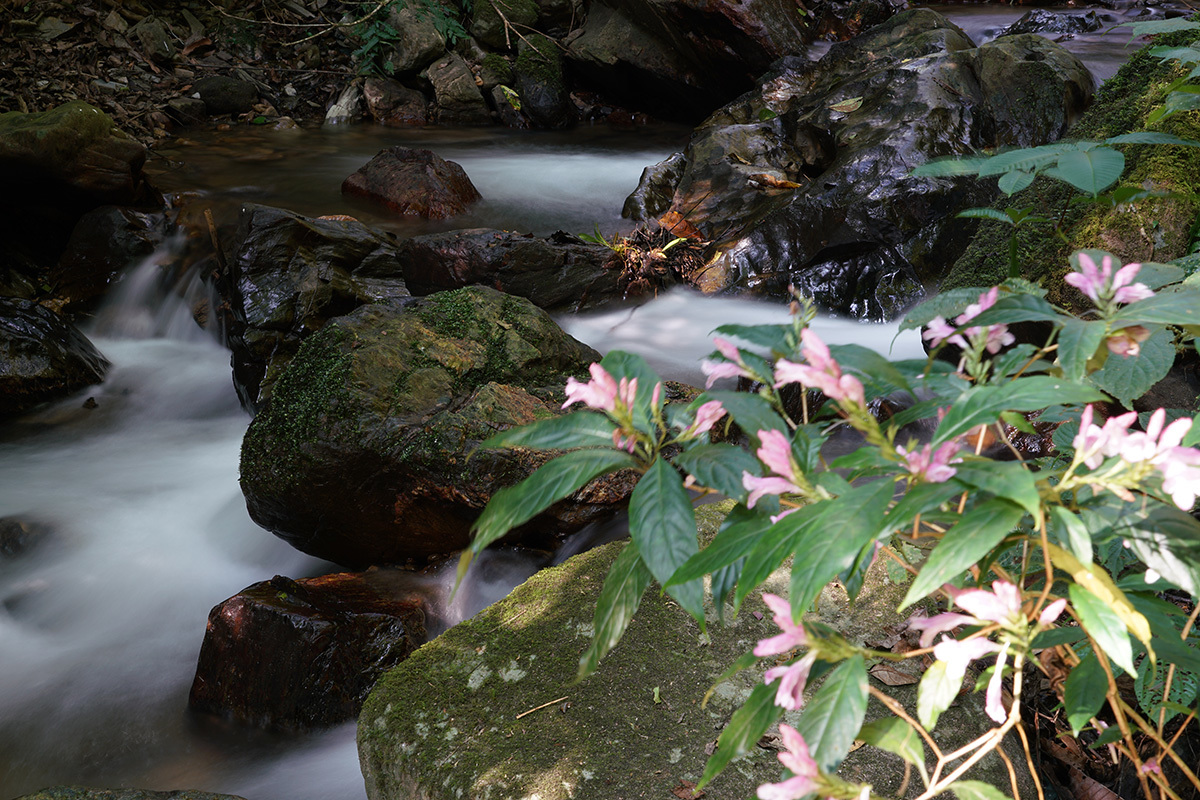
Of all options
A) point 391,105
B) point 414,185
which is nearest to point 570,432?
point 414,185

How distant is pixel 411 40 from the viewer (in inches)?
412

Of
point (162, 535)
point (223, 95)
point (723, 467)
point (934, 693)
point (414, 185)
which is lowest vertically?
point (162, 535)

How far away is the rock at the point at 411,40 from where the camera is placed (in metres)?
10.5

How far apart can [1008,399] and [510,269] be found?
16.3 feet

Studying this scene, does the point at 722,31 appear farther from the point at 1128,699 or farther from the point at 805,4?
the point at 1128,699

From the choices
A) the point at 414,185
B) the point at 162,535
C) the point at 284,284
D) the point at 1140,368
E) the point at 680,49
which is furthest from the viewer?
the point at 680,49

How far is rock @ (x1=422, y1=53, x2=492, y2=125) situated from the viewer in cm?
1036

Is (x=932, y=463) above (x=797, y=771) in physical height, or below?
above

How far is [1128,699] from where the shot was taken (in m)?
1.80

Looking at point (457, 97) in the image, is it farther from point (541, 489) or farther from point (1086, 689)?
point (1086, 689)

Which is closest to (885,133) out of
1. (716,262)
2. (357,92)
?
(716,262)

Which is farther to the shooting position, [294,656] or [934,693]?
[294,656]

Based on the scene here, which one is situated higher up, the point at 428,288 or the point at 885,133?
the point at 885,133

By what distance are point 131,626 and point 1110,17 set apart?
35.0 ft
